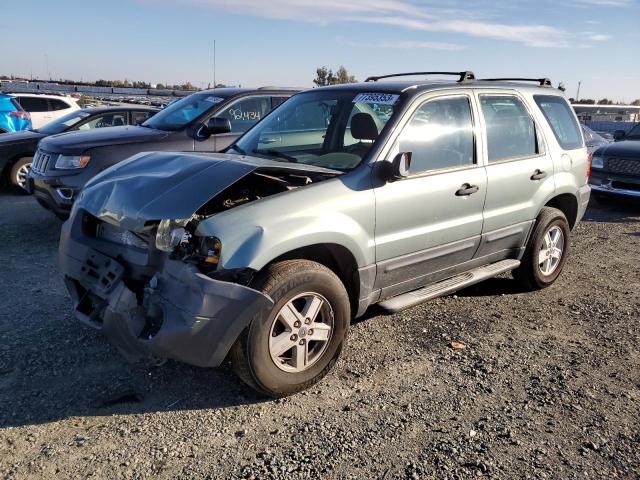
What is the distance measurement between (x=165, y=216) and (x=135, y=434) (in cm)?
120

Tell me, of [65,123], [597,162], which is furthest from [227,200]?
[597,162]

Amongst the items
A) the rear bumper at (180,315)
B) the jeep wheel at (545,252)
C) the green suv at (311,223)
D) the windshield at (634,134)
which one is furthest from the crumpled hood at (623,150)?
the rear bumper at (180,315)

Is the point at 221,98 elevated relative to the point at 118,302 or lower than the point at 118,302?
elevated

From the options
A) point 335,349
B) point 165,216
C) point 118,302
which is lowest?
point 335,349

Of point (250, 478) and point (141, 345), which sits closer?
point (250, 478)

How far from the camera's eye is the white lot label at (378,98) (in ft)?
13.5

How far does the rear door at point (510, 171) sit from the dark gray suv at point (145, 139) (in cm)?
284

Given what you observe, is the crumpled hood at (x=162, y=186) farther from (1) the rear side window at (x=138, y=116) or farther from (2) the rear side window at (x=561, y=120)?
(1) the rear side window at (x=138, y=116)

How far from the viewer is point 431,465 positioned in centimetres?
280

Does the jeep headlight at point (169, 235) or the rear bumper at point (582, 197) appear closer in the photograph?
the jeep headlight at point (169, 235)

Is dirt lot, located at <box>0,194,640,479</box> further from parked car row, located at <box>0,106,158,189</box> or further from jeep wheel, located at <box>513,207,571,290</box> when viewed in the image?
parked car row, located at <box>0,106,158,189</box>

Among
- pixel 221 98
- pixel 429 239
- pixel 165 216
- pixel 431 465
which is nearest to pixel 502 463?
pixel 431 465

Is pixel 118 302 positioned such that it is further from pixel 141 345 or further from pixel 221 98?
pixel 221 98

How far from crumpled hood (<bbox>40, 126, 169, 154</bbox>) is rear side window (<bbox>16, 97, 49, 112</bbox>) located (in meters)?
9.53
